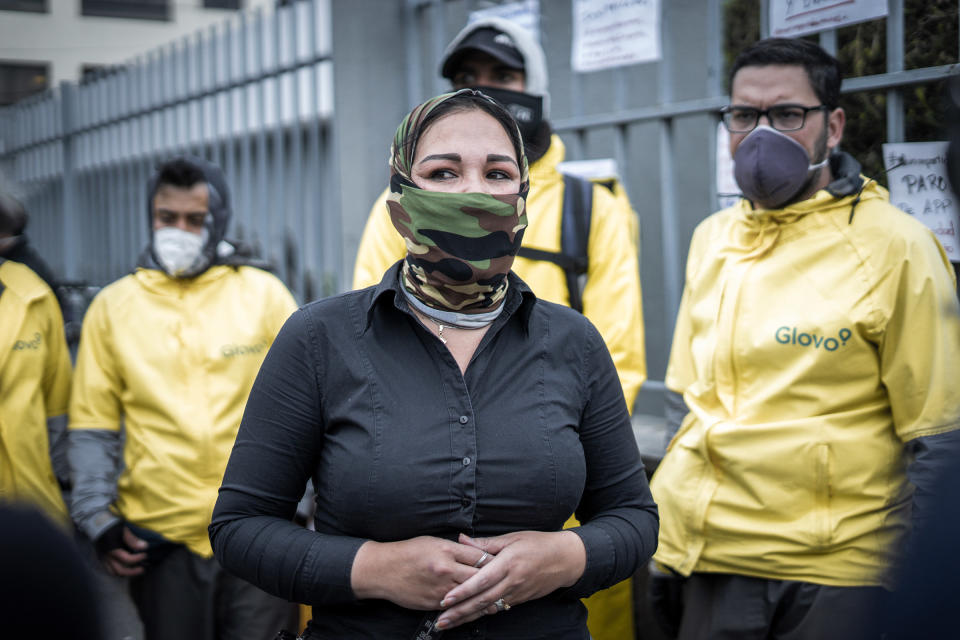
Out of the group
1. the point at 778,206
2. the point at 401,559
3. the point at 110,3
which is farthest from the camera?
the point at 110,3

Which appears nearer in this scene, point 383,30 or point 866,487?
point 866,487

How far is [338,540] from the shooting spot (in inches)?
69.6

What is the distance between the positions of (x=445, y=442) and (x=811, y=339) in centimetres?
113

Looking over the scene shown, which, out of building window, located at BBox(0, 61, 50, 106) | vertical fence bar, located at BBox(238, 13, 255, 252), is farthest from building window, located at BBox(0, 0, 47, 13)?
vertical fence bar, located at BBox(238, 13, 255, 252)

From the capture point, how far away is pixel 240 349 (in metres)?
3.22

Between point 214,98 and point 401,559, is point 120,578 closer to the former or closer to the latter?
point 401,559

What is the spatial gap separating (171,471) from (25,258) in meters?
1.11

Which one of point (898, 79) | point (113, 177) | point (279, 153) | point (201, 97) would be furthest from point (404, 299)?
point (113, 177)

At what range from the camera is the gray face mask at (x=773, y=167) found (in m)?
2.53

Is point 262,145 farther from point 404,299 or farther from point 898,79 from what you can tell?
point 404,299

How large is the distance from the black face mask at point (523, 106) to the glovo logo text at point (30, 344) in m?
1.78

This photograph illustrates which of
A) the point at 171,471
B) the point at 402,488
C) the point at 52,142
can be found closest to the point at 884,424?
the point at 402,488

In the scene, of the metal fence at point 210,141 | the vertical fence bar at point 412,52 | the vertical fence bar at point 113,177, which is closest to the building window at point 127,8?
the metal fence at point 210,141

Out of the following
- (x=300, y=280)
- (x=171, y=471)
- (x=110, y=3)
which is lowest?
(x=171, y=471)
